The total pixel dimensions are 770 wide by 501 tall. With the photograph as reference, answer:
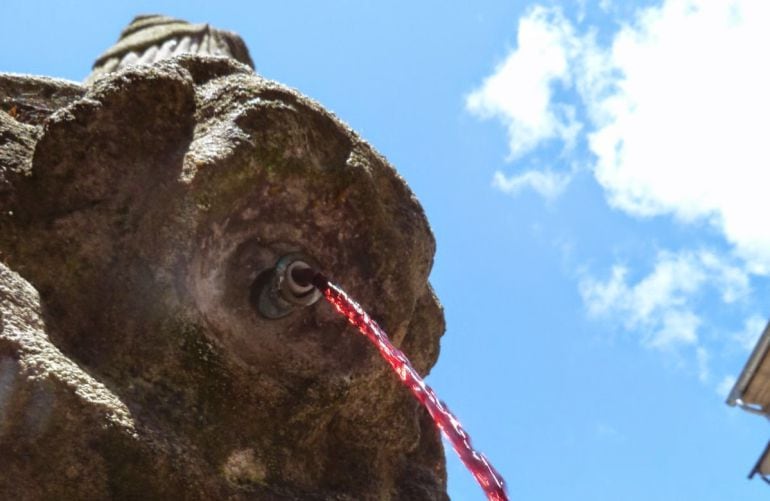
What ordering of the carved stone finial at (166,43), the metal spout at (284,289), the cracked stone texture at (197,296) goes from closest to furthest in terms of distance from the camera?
the cracked stone texture at (197,296) < the metal spout at (284,289) < the carved stone finial at (166,43)

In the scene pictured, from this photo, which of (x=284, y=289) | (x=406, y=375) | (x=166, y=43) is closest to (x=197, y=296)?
(x=284, y=289)

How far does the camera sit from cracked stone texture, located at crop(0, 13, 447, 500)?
2.41 metres

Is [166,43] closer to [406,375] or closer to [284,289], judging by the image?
[284,289]

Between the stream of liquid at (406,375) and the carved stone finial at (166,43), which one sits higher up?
the carved stone finial at (166,43)

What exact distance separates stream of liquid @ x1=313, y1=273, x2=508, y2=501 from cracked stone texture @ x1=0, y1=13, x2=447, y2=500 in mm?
70

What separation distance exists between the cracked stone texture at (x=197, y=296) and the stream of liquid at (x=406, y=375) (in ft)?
0.23

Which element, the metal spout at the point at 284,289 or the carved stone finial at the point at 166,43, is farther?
the carved stone finial at the point at 166,43

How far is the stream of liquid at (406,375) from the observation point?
3.46 meters

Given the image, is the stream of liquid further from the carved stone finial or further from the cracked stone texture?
the carved stone finial

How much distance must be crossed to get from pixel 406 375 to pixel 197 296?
926 millimetres

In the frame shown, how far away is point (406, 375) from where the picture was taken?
140 inches

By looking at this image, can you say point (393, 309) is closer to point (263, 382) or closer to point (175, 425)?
point (263, 382)

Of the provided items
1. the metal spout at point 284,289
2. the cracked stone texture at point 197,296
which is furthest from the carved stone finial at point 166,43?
the metal spout at point 284,289

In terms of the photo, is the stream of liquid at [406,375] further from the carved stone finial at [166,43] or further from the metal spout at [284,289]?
the carved stone finial at [166,43]
